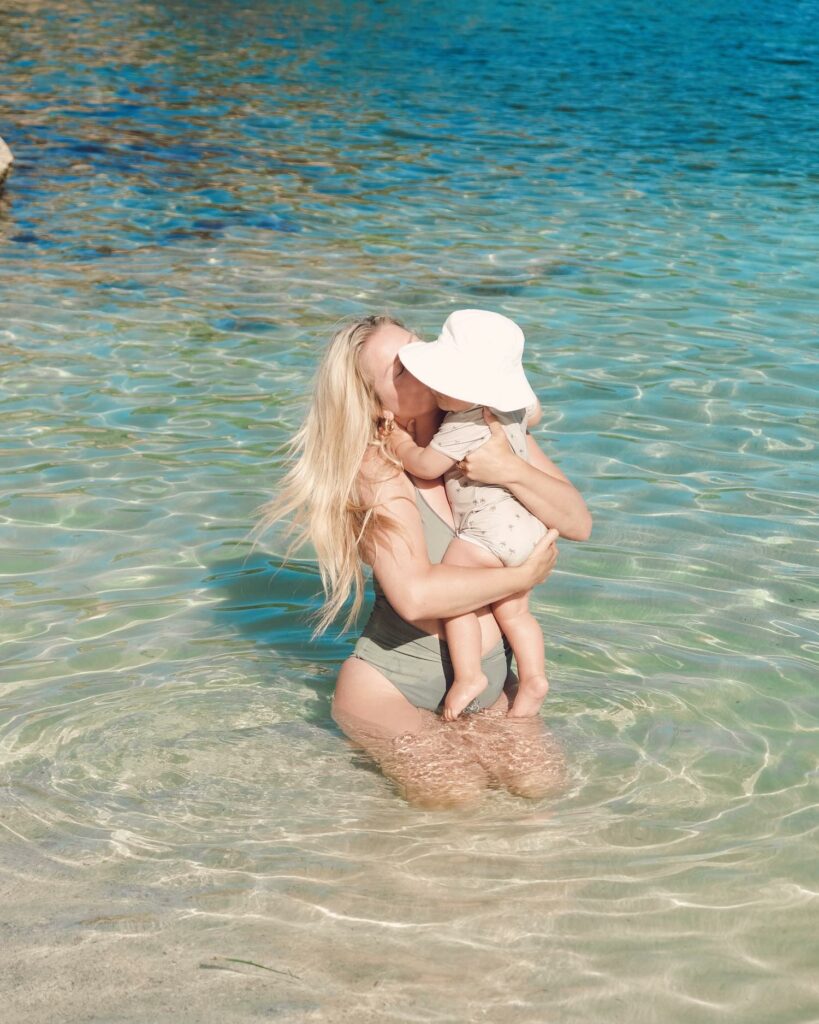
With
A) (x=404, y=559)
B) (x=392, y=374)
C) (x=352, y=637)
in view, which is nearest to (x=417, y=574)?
(x=404, y=559)

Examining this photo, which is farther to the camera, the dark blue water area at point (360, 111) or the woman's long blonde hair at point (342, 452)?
the dark blue water area at point (360, 111)

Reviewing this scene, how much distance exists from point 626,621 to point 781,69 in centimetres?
1806

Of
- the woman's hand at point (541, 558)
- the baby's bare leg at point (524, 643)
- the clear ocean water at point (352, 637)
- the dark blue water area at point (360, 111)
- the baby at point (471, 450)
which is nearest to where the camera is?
the clear ocean water at point (352, 637)

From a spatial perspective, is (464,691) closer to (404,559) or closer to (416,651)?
(416,651)

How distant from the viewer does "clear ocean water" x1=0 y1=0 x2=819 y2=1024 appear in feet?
9.85

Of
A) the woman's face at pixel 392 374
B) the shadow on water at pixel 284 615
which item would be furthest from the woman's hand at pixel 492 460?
the shadow on water at pixel 284 615

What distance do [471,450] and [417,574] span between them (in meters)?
0.39

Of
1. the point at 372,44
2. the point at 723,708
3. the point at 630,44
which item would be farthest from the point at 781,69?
the point at 723,708

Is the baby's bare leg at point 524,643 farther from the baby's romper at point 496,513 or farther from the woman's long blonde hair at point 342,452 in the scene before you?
the woman's long blonde hair at point 342,452

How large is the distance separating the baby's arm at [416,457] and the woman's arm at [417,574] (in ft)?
0.19

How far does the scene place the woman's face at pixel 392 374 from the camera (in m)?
3.54

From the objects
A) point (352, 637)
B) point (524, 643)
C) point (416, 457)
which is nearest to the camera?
point (416, 457)

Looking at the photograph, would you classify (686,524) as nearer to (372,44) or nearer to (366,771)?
(366,771)

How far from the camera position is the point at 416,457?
3.64 m
